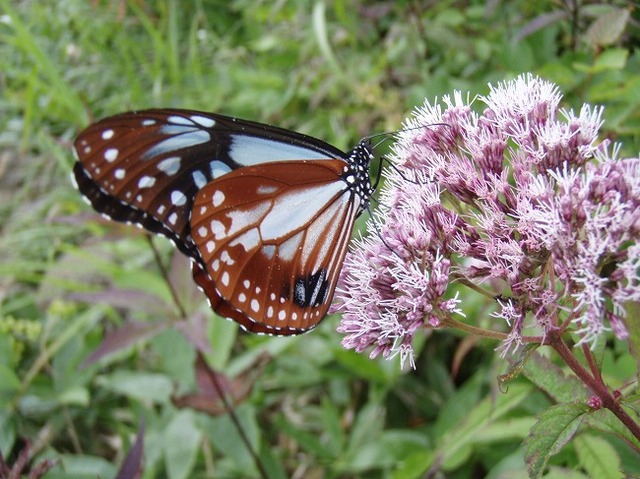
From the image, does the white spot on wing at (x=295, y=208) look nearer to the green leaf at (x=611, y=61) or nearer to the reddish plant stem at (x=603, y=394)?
the reddish plant stem at (x=603, y=394)

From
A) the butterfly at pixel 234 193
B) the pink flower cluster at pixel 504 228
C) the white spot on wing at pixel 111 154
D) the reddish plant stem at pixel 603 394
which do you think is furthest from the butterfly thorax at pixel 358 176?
the reddish plant stem at pixel 603 394

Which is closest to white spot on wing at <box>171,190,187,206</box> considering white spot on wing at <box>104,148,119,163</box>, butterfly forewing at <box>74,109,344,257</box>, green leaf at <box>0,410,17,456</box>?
butterfly forewing at <box>74,109,344,257</box>

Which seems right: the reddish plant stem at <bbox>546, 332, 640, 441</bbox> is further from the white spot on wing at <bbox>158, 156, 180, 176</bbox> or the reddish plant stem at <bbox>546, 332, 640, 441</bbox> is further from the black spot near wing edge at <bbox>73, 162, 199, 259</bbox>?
the white spot on wing at <bbox>158, 156, 180, 176</bbox>

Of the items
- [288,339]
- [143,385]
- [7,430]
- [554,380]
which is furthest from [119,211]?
[7,430]

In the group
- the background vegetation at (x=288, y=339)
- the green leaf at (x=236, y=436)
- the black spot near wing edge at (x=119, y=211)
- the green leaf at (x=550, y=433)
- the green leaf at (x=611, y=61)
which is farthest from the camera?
the green leaf at (x=236, y=436)

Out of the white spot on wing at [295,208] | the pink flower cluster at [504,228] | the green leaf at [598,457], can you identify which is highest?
the white spot on wing at [295,208]

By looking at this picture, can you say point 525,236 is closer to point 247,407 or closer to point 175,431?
point 247,407

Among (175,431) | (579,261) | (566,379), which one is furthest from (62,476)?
(579,261)
